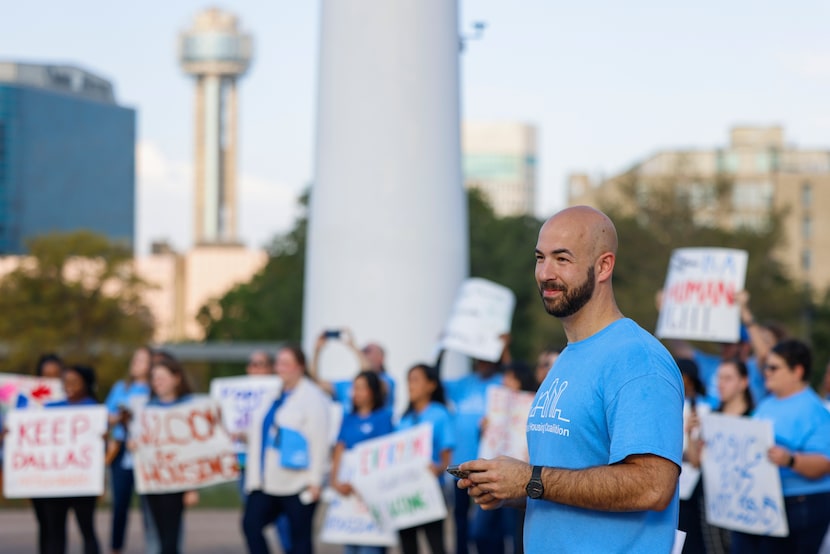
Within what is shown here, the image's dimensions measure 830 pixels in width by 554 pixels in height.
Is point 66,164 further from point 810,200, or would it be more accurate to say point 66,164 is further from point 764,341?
point 764,341

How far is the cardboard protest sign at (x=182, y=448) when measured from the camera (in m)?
10.9

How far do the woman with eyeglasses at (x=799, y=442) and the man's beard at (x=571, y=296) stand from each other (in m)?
Result: 4.26

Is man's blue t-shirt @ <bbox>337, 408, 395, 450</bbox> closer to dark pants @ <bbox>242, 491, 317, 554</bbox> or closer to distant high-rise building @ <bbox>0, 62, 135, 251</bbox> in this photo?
dark pants @ <bbox>242, 491, 317, 554</bbox>

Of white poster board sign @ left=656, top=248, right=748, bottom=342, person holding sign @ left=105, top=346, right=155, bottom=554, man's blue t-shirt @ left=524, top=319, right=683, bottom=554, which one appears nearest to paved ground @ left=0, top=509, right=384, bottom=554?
person holding sign @ left=105, top=346, right=155, bottom=554

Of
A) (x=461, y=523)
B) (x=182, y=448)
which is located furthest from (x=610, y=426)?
(x=461, y=523)

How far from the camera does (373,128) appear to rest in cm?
1722

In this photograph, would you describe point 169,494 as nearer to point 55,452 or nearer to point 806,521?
point 55,452

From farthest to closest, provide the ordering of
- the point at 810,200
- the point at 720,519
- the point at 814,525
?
the point at 810,200, the point at 720,519, the point at 814,525

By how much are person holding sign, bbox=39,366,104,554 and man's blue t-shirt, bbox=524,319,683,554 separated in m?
7.21

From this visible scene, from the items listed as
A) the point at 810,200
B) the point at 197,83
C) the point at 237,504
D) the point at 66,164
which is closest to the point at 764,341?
the point at 237,504

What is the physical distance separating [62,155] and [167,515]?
147149 millimetres

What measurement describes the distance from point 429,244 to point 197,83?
7212 inches

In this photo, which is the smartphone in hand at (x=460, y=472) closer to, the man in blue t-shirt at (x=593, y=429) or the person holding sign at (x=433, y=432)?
the man in blue t-shirt at (x=593, y=429)

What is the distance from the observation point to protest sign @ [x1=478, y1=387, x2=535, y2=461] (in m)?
11.3
